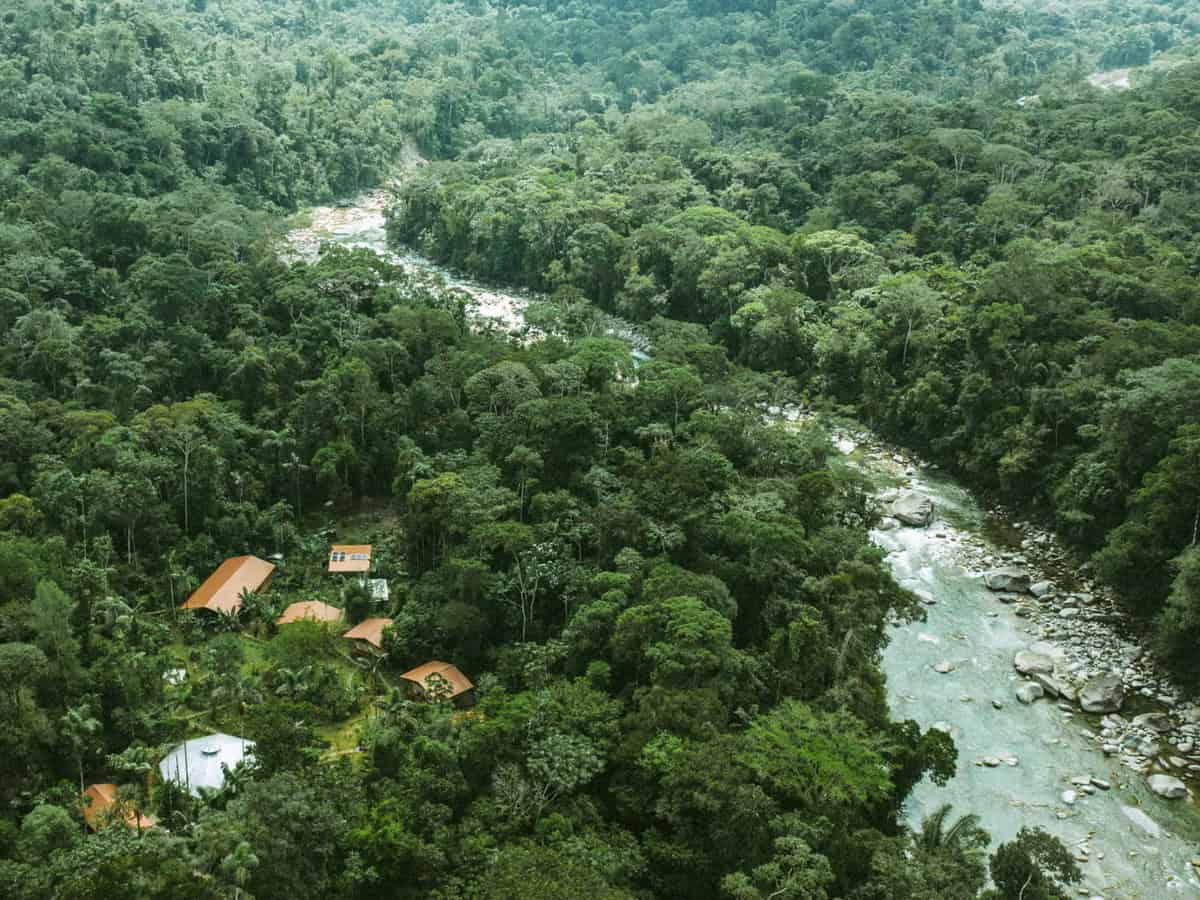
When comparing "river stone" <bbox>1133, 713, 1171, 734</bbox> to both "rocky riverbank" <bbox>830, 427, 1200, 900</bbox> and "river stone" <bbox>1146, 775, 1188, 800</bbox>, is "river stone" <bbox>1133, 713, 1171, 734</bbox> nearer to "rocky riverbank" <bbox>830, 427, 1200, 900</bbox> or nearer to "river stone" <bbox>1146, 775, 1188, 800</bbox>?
"rocky riverbank" <bbox>830, 427, 1200, 900</bbox>

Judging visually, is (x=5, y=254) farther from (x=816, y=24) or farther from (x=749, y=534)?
(x=816, y=24)

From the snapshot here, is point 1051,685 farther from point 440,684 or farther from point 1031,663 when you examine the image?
point 440,684

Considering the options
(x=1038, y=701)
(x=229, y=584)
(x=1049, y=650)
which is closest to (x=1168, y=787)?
(x=1038, y=701)

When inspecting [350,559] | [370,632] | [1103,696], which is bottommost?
[370,632]

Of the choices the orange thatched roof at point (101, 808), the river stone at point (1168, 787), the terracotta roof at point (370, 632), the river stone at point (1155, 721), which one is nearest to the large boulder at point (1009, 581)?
the river stone at point (1155, 721)

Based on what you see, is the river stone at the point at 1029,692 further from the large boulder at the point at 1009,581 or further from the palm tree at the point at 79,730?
the palm tree at the point at 79,730

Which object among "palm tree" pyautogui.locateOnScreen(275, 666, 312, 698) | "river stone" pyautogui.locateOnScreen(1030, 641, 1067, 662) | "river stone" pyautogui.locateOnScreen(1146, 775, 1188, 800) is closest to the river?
"river stone" pyautogui.locateOnScreen(1146, 775, 1188, 800)
